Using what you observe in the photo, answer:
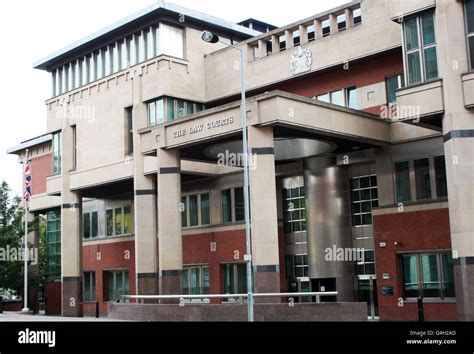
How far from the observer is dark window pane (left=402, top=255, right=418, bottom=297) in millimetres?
29797

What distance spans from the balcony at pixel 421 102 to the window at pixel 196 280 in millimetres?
18545

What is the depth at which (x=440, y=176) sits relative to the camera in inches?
1165

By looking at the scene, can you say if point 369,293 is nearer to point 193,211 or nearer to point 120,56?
point 193,211

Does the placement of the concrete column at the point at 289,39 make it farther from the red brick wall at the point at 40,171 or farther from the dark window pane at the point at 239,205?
the red brick wall at the point at 40,171

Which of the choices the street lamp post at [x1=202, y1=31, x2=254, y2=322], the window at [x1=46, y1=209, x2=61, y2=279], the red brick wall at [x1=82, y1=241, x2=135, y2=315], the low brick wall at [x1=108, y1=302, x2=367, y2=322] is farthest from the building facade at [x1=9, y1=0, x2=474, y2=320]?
the window at [x1=46, y1=209, x2=61, y2=279]

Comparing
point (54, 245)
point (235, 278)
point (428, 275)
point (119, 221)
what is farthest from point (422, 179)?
point (54, 245)

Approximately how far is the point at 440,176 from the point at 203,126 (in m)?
11.0

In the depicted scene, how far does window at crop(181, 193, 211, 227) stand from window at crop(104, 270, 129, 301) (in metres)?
7.43

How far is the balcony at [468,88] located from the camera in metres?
24.7

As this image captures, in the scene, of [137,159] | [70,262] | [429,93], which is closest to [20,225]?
[70,262]

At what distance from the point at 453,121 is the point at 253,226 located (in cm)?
904

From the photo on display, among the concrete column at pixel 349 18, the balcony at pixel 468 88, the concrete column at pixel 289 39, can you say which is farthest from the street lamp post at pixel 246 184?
the concrete column at pixel 289 39

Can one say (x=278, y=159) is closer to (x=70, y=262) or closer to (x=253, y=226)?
(x=253, y=226)
